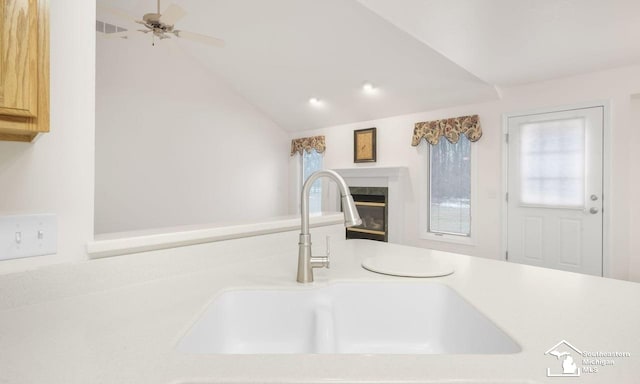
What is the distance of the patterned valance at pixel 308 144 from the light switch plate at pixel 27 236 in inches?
208

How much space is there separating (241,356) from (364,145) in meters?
5.05

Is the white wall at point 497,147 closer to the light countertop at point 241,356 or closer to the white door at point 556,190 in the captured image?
the white door at point 556,190

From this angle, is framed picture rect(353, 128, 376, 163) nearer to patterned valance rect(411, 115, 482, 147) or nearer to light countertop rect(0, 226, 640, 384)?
patterned valance rect(411, 115, 482, 147)

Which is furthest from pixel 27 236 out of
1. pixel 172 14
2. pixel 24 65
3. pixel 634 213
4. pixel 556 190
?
pixel 634 213

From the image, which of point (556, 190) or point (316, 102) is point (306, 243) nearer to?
point (556, 190)

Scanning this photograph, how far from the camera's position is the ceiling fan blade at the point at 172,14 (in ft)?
8.90

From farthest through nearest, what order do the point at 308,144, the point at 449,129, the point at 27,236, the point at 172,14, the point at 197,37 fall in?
1. the point at 308,144
2. the point at 449,129
3. the point at 197,37
4. the point at 172,14
5. the point at 27,236

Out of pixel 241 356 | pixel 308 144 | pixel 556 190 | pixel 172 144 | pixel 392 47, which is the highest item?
pixel 392 47

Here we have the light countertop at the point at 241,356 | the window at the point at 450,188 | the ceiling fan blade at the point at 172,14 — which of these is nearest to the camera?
the light countertop at the point at 241,356

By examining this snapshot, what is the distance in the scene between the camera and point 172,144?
5336mm

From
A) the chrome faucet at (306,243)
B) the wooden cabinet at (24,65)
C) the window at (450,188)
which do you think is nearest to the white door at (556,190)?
the window at (450,188)

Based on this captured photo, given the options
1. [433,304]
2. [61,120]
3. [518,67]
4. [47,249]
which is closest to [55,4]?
[61,120]

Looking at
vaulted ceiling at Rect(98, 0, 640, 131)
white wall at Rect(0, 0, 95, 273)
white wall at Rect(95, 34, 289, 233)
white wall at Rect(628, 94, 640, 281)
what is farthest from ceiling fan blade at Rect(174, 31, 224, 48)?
white wall at Rect(628, 94, 640, 281)

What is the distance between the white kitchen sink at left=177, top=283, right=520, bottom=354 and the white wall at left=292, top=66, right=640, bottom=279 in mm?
3383
